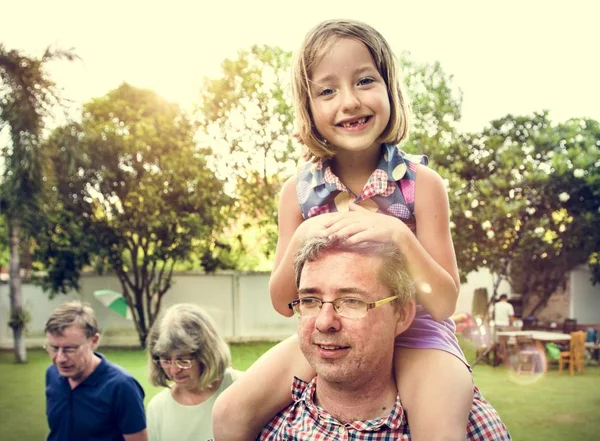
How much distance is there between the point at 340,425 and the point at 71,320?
9.13ft

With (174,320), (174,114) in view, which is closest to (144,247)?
(174,114)

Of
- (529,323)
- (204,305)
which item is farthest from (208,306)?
(529,323)

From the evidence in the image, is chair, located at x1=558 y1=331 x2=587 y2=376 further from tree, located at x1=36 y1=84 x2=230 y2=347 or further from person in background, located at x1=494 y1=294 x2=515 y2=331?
tree, located at x1=36 y1=84 x2=230 y2=347

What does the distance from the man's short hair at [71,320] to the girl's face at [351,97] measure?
8.93 feet

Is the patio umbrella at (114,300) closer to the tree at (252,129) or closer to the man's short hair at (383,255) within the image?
the tree at (252,129)

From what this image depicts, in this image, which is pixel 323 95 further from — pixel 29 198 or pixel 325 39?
pixel 29 198

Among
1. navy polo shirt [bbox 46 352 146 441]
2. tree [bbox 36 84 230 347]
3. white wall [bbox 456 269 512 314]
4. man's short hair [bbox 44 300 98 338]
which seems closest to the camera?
navy polo shirt [bbox 46 352 146 441]

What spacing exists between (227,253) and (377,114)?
571 inches

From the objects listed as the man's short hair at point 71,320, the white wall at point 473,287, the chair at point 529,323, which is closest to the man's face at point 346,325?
the man's short hair at point 71,320

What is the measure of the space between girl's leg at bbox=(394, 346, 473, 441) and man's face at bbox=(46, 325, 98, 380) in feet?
8.43

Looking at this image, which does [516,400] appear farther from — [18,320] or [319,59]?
[18,320]

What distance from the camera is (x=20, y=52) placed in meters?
11.6

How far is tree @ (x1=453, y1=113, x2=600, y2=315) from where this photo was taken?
12.4 metres

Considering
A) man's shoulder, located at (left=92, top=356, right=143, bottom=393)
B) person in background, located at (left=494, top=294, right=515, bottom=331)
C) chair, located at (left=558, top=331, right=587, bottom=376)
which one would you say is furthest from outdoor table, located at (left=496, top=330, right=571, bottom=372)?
man's shoulder, located at (left=92, top=356, right=143, bottom=393)
